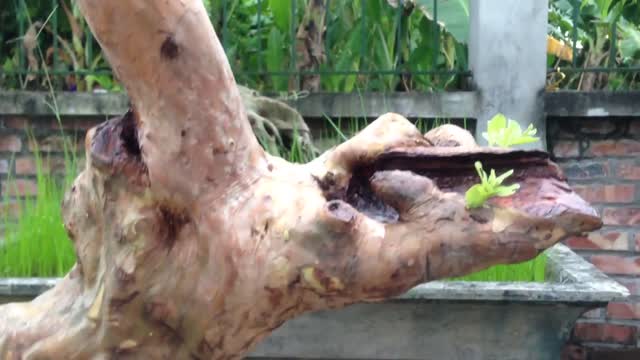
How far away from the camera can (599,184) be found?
2.69m

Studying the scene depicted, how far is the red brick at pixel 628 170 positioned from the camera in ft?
8.78

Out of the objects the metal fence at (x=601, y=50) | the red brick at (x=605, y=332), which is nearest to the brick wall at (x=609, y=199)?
the red brick at (x=605, y=332)

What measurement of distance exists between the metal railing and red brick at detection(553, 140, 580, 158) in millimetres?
378

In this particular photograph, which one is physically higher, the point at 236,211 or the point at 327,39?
the point at 327,39

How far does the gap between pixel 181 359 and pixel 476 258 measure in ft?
1.41

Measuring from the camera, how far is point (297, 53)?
9.45ft

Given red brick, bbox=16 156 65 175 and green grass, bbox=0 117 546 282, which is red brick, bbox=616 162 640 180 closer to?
green grass, bbox=0 117 546 282

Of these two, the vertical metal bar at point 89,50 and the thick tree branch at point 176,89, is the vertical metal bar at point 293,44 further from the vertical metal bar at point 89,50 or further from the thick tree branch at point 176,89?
the thick tree branch at point 176,89

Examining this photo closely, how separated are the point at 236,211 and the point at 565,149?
193 cm

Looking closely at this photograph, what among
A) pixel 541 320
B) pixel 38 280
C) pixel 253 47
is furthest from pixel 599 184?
pixel 38 280

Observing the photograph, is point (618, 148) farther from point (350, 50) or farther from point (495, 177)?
point (495, 177)

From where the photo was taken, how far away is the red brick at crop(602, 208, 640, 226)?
2678 millimetres

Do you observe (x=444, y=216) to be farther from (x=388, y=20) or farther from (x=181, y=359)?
(x=388, y=20)

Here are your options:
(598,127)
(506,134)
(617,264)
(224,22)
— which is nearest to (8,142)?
(224,22)
